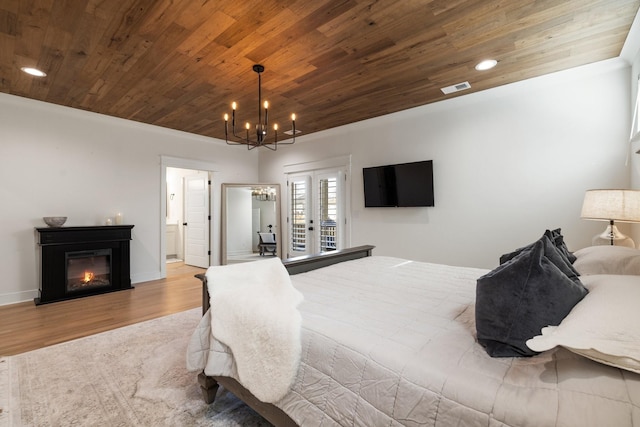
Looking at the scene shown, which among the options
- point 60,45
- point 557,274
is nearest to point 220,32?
point 60,45

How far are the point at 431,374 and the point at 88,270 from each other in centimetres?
513

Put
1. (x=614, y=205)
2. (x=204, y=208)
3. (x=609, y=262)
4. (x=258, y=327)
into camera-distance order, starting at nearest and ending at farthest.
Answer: (x=258, y=327), (x=609, y=262), (x=614, y=205), (x=204, y=208)

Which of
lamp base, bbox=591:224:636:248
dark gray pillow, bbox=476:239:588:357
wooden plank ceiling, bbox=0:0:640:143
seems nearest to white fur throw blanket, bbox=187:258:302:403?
dark gray pillow, bbox=476:239:588:357

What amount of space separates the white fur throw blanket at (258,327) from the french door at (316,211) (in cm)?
355

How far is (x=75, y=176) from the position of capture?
434 cm

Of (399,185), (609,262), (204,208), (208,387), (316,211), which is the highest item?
(399,185)

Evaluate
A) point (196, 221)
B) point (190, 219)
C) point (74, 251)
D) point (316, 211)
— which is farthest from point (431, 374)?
point (190, 219)

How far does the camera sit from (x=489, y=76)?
10.6 ft

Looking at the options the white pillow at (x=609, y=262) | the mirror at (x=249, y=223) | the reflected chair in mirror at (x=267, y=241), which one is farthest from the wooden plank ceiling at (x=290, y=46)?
the reflected chair in mirror at (x=267, y=241)

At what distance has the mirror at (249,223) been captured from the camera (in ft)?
20.7

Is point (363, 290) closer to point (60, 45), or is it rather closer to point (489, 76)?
point (489, 76)

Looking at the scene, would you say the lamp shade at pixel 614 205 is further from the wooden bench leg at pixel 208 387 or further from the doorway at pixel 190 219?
the doorway at pixel 190 219

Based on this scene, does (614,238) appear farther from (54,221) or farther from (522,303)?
(54,221)

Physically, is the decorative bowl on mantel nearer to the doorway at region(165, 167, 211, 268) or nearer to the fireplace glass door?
the fireplace glass door
